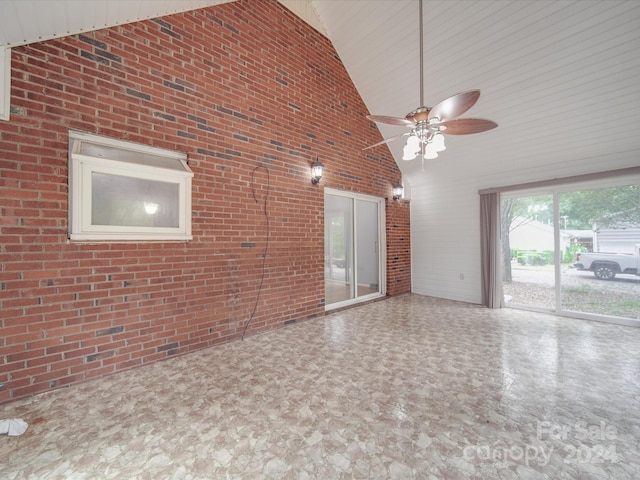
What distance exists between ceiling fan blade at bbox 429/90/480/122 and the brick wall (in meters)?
2.16

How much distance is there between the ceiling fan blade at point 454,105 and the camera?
197cm

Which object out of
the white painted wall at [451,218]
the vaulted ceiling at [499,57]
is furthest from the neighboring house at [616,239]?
the white painted wall at [451,218]

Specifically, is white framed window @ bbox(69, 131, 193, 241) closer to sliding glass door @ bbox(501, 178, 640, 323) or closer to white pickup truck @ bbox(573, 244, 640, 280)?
sliding glass door @ bbox(501, 178, 640, 323)

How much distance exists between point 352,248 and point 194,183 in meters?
2.89

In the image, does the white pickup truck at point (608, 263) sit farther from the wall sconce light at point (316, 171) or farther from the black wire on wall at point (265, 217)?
the black wire on wall at point (265, 217)

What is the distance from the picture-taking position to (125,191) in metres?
2.44

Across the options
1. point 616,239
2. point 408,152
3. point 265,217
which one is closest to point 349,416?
point 408,152

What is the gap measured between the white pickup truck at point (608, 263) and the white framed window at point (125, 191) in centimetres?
586

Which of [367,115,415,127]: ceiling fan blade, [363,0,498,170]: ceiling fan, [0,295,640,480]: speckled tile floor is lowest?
[0,295,640,480]: speckled tile floor

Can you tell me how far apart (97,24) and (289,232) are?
2769mm

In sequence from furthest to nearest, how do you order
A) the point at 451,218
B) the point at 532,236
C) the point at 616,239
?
1. the point at 451,218
2. the point at 532,236
3. the point at 616,239

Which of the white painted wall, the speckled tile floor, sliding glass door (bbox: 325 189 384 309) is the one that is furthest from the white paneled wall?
the speckled tile floor

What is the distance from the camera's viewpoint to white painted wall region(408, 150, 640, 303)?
4846 millimetres

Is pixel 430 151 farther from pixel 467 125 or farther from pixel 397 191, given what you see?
pixel 397 191
